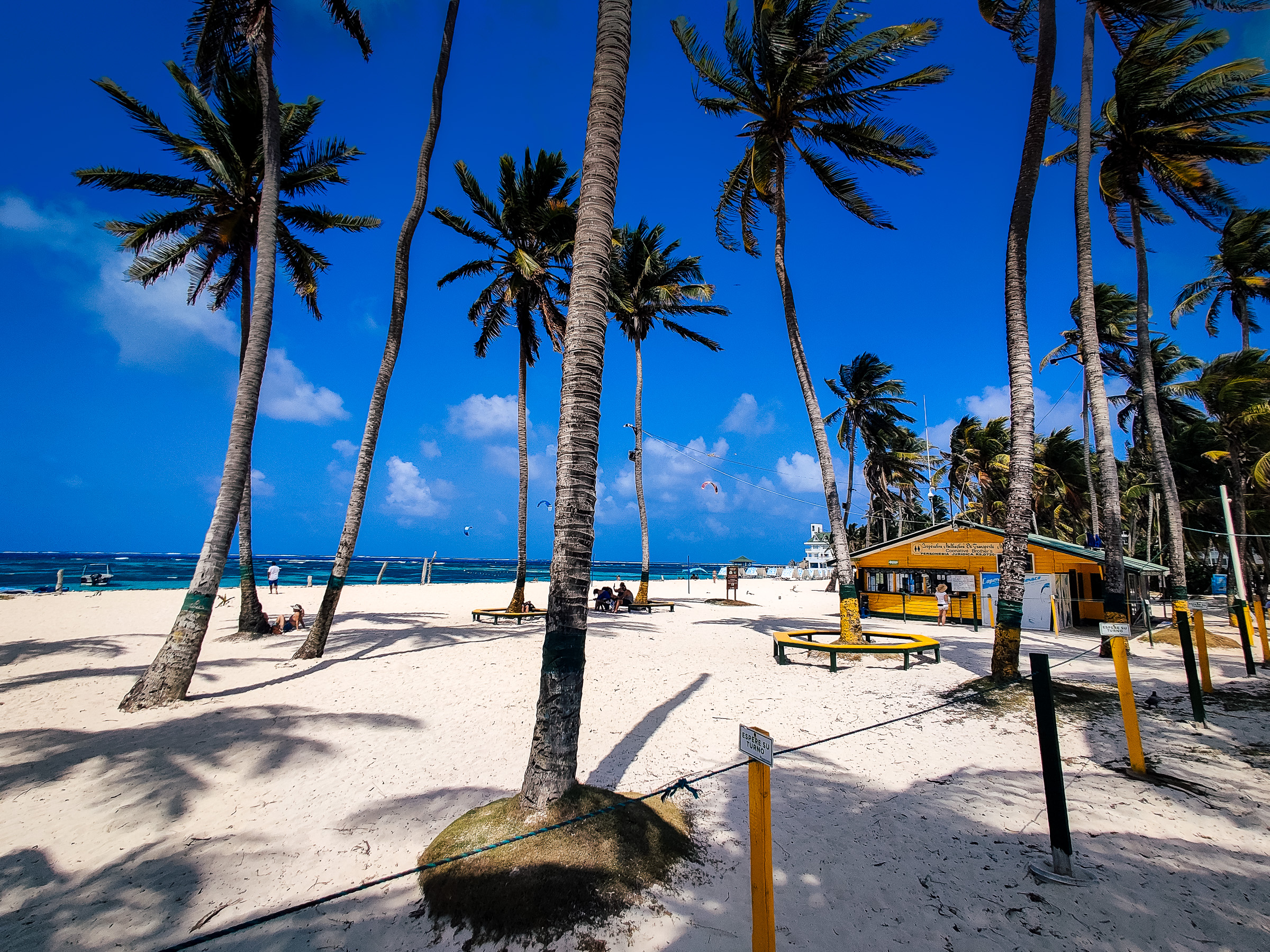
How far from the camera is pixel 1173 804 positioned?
4.54 metres

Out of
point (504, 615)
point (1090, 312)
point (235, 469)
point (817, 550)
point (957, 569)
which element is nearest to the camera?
point (235, 469)

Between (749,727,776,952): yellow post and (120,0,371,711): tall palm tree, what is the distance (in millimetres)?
7724

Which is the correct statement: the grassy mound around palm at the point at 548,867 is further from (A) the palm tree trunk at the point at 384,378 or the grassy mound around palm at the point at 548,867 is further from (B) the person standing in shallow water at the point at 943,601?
(B) the person standing in shallow water at the point at 943,601

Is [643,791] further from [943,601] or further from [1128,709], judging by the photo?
[943,601]

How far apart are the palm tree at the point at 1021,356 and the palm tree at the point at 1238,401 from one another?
16.8m

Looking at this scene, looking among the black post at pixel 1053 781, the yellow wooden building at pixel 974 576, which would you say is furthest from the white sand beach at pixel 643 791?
the yellow wooden building at pixel 974 576

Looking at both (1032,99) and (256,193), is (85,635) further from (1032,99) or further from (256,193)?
(1032,99)

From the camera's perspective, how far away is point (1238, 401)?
19.1 meters

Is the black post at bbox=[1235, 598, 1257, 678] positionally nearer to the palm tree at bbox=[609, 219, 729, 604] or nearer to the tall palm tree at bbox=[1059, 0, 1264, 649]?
the tall palm tree at bbox=[1059, 0, 1264, 649]

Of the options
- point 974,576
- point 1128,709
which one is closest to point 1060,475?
point 974,576

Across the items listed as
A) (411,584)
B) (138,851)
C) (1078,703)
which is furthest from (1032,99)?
(411,584)

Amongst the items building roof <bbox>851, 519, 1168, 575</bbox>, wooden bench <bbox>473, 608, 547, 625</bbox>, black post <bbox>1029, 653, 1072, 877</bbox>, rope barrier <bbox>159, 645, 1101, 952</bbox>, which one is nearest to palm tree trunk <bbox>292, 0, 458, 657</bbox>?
wooden bench <bbox>473, 608, 547, 625</bbox>

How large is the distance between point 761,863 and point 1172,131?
18678 millimetres

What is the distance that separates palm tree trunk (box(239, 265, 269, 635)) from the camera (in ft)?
41.6
